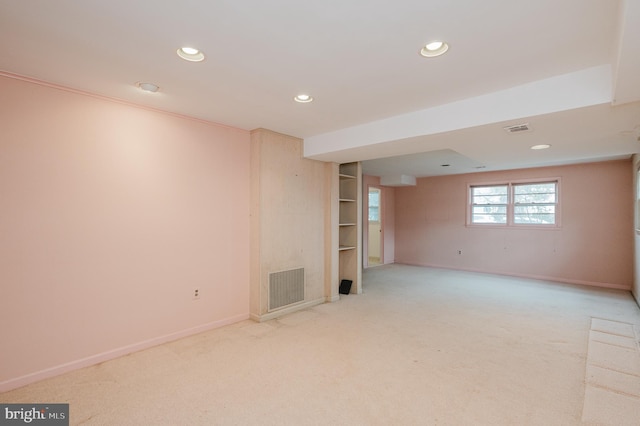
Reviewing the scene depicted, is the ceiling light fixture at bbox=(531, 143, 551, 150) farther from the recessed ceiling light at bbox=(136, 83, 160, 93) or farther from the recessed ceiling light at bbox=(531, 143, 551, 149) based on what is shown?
the recessed ceiling light at bbox=(136, 83, 160, 93)

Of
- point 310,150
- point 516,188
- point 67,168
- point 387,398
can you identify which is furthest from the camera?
point 516,188

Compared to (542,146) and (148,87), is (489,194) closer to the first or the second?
(542,146)

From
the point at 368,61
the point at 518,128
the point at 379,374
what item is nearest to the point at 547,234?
the point at 518,128

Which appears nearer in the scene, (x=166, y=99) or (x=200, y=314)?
(x=166, y=99)

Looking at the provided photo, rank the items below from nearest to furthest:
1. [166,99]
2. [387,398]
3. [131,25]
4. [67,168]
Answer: [131,25], [387,398], [67,168], [166,99]

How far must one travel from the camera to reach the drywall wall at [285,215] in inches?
156

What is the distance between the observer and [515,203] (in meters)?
6.91

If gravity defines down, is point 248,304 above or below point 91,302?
below

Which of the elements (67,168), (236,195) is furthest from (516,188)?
(67,168)

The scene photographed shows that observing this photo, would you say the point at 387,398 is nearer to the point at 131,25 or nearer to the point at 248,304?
the point at 248,304

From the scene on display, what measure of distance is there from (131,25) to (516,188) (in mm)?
7472

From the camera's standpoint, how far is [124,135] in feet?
9.87

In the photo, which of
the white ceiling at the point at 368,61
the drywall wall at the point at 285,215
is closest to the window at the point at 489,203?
the white ceiling at the point at 368,61

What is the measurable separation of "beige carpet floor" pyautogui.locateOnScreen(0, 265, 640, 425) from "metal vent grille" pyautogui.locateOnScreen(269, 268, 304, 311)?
0.78ft
